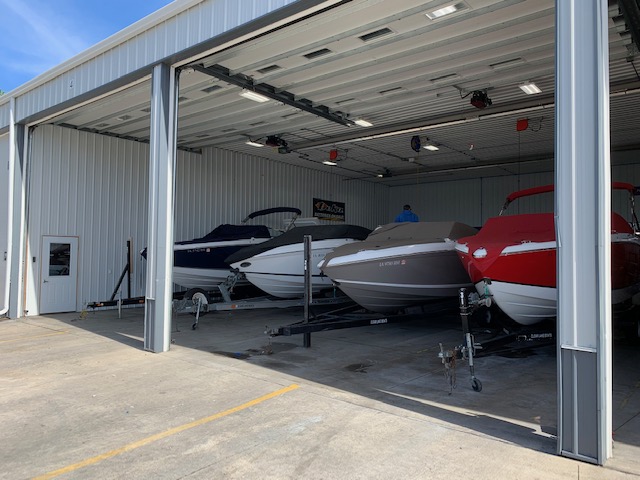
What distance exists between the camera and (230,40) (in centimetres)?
619

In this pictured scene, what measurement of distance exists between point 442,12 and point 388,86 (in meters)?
2.69

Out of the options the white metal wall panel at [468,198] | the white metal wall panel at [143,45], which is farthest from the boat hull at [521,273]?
the white metal wall panel at [468,198]

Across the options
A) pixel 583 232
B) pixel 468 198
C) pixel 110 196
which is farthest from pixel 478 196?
pixel 583 232

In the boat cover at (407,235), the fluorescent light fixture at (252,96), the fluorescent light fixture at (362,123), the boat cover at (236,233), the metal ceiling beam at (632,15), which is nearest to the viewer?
the metal ceiling beam at (632,15)

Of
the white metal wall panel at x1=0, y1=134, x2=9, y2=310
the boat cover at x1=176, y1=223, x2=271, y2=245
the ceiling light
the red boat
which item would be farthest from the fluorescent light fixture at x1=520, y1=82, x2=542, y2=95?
the white metal wall panel at x1=0, y1=134, x2=9, y2=310

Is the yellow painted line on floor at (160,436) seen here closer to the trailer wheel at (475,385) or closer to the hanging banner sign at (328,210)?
the trailer wheel at (475,385)

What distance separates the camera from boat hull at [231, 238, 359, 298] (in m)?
9.44

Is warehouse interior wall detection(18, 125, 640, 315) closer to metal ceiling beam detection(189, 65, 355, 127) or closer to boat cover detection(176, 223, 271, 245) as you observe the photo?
boat cover detection(176, 223, 271, 245)

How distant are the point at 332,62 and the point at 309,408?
5.32 m

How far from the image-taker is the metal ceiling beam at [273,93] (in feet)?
25.3

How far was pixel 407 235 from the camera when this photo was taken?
8.14 metres

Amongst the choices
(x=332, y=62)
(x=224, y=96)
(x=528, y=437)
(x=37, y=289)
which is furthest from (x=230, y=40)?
(x=37, y=289)

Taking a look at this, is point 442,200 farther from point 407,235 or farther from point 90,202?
point 90,202

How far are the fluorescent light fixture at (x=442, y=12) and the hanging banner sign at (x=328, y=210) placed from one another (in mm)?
10934
